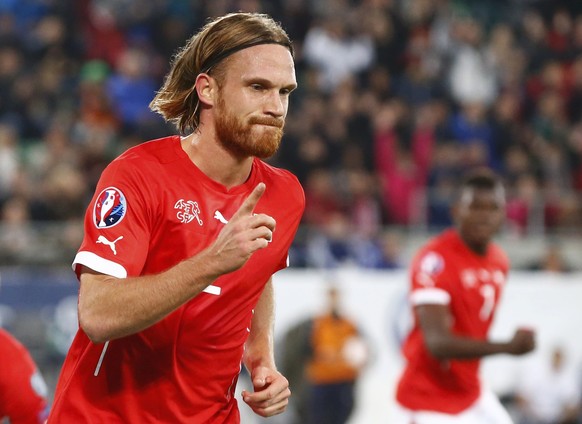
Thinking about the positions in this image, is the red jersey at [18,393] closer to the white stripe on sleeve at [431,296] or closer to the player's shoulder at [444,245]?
the white stripe on sleeve at [431,296]

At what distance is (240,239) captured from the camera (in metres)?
3.44

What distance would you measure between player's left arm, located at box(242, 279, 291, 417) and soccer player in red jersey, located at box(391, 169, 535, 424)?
2.22m

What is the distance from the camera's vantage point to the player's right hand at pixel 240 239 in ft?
11.3

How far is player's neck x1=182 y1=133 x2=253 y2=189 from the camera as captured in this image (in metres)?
4.07

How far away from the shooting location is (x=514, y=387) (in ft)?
40.2

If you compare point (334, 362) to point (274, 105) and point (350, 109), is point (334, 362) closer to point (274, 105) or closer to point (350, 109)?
point (350, 109)

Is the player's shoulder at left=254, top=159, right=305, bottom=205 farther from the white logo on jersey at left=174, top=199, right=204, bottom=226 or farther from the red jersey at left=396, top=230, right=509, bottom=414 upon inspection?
the red jersey at left=396, top=230, right=509, bottom=414

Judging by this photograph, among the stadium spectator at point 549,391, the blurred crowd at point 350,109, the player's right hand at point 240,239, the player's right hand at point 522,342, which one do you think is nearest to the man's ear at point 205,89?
the player's right hand at point 240,239

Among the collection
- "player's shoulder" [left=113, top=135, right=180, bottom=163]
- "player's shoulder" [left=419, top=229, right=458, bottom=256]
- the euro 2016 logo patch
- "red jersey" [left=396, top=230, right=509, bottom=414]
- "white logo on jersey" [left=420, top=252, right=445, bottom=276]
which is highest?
"player's shoulder" [left=113, top=135, right=180, bottom=163]

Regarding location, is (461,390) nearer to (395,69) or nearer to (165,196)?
(165,196)

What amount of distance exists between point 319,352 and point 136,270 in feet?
27.9

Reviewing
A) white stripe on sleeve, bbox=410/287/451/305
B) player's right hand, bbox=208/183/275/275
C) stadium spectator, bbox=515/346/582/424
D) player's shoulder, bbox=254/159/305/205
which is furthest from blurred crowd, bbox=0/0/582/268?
player's right hand, bbox=208/183/275/275

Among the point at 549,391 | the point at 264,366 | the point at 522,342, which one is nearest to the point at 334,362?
the point at 549,391

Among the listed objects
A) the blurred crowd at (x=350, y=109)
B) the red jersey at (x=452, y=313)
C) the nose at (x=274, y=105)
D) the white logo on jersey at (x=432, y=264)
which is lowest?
the blurred crowd at (x=350, y=109)
